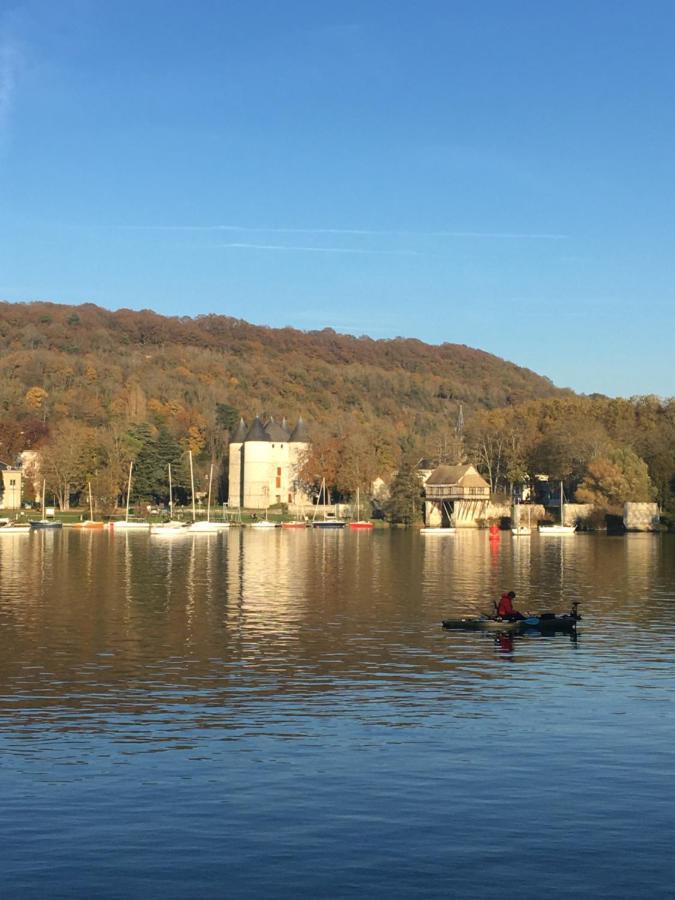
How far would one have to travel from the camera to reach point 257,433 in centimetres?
14900

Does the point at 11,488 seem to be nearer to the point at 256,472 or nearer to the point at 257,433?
the point at 256,472

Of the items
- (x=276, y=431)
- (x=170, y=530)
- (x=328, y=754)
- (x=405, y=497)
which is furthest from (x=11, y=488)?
(x=328, y=754)

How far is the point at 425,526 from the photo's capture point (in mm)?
128750

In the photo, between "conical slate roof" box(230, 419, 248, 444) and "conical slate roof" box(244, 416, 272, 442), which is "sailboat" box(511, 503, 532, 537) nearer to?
"conical slate roof" box(244, 416, 272, 442)

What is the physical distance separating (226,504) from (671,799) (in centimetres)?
13211

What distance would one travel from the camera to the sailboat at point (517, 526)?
363ft

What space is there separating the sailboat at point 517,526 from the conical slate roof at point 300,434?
34.7 m

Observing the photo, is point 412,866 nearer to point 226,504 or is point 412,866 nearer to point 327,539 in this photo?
point 327,539

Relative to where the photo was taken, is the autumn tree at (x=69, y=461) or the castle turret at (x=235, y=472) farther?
the castle turret at (x=235, y=472)

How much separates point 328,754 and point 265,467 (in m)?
129

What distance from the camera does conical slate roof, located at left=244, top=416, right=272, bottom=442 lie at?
148000 mm

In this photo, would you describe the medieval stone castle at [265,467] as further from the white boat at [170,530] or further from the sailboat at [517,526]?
the white boat at [170,530]

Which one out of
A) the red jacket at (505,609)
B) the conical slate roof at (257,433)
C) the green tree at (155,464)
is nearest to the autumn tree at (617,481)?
the green tree at (155,464)

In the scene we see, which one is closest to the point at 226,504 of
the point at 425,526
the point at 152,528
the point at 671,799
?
the point at 425,526
